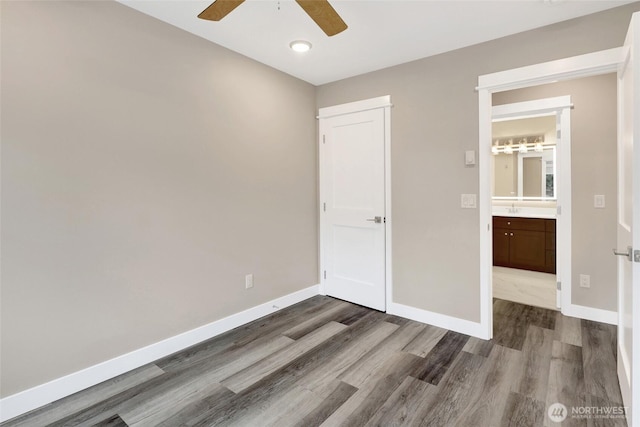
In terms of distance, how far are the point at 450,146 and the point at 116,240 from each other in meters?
2.77

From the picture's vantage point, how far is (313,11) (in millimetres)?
1694

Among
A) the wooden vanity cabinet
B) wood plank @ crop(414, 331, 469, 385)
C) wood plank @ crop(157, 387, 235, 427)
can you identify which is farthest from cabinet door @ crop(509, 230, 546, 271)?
wood plank @ crop(157, 387, 235, 427)

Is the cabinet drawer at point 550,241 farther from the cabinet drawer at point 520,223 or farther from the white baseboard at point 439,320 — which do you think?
the white baseboard at point 439,320

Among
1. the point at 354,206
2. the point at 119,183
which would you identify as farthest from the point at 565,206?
the point at 119,183

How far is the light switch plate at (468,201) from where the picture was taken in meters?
2.70

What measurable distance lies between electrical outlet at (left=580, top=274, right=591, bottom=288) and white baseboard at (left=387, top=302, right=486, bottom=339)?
1.27m

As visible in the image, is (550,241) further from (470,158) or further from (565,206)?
(470,158)

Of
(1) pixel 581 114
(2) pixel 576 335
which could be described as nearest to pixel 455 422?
(2) pixel 576 335

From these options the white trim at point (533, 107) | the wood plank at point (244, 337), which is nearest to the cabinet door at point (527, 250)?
the white trim at point (533, 107)

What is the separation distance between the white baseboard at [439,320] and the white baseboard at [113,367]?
135 centimetres

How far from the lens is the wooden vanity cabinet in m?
4.51

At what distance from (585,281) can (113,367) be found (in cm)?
413

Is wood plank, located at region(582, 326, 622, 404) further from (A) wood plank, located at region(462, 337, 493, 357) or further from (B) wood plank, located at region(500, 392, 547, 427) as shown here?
(A) wood plank, located at region(462, 337, 493, 357)

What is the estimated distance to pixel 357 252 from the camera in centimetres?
350
